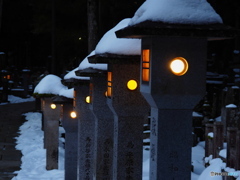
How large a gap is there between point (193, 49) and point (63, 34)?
15974 millimetres

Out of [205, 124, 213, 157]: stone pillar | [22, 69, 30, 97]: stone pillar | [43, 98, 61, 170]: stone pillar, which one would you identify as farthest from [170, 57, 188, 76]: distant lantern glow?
[22, 69, 30, 97]: stone pillar

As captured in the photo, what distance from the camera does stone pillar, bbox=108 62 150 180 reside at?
6383 mm

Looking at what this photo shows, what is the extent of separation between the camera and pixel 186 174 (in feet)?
16.5

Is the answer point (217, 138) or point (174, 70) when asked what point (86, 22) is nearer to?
point (217, 138)

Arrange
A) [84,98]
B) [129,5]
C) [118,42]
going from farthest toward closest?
1. [129,5]
2. [84,98]
3. [118,42]

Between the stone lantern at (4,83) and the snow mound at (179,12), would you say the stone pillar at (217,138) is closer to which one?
the snow mound at (179,12)

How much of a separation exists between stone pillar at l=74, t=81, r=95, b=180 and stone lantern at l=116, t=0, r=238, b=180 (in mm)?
A: 4223

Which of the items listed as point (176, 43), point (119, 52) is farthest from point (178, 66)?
point (119, 52)

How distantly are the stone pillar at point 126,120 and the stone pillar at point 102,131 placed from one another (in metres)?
1.22

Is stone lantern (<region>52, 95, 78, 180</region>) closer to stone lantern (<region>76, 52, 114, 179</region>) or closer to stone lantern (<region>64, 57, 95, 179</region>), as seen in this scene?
stone lantern (<region>64, 57, 95, 179</region>)

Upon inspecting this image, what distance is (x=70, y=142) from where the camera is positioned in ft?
36.9

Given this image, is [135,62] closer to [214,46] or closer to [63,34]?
[63,34]

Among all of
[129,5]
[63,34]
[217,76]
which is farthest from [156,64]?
[217,76]

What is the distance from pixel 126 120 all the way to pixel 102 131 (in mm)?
1350
